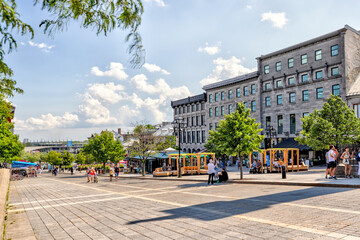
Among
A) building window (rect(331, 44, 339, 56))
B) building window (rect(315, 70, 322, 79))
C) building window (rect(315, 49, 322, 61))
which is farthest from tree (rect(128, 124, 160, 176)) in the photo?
building window (rect(331, 44, 339, 56))

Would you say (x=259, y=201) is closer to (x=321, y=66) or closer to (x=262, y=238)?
(x=262, y=238)

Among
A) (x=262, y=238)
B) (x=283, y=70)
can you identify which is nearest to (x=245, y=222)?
(x=262, y=238)

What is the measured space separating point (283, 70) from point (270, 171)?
69.3 ft

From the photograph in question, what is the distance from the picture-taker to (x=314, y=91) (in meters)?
39.8

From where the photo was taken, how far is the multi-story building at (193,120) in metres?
61.1

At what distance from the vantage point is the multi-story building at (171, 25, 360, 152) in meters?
36.8

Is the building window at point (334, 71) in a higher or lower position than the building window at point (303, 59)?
lower

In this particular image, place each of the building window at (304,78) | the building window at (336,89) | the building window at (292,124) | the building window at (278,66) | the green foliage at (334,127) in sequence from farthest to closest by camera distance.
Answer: the building window at (278,66)
the building window at (292,124)
the building window at (304,78)
the building window at (336,89)
the green foliage at (334,127)

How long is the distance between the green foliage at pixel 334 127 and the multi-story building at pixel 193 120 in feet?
106

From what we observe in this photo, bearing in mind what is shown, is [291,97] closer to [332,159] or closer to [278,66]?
[278,66]

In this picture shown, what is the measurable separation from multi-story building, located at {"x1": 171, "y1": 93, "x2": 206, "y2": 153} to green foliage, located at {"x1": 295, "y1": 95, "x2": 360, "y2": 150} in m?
32.2

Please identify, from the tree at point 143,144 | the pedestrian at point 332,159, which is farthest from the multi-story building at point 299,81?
the pedestrian at point 332,159

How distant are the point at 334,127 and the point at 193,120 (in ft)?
121

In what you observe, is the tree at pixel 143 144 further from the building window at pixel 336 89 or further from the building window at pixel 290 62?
the building window at pixel 336 89
